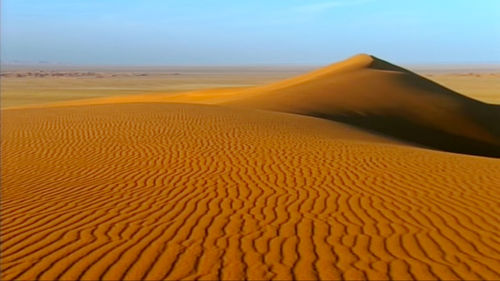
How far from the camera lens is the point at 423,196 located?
740 centimetres

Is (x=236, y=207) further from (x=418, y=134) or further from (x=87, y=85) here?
(x=87, y=85)

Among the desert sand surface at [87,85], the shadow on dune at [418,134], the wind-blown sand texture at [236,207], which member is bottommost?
the desert sand surface at [87,85]

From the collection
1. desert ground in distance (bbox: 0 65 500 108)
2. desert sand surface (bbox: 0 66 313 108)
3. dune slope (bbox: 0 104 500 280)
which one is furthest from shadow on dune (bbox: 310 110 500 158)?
desert sand surface (bbox: 0 66 313 108)

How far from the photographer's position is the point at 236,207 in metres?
6.67

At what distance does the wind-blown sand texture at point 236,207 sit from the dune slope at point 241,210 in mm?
20

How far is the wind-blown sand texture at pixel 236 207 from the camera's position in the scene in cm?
462

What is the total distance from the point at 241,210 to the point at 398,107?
58.6 feet

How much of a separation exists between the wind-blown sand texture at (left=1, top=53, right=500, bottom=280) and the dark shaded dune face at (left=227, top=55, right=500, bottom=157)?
270 inches

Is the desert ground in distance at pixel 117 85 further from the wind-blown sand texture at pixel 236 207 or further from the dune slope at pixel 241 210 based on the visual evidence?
the dune slope at pixel 241 210

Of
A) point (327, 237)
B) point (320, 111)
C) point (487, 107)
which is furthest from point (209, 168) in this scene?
point (487, 107)

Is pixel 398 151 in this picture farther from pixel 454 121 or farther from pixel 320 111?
pixel 454 121

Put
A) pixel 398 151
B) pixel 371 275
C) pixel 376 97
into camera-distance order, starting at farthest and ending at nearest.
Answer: pixel 376 97 → pixel 398 151 → pixel 371 275

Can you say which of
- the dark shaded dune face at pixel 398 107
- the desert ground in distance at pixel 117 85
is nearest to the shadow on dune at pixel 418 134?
the dark shaded dune face at pixel 398 107

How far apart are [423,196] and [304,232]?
8.38ft
